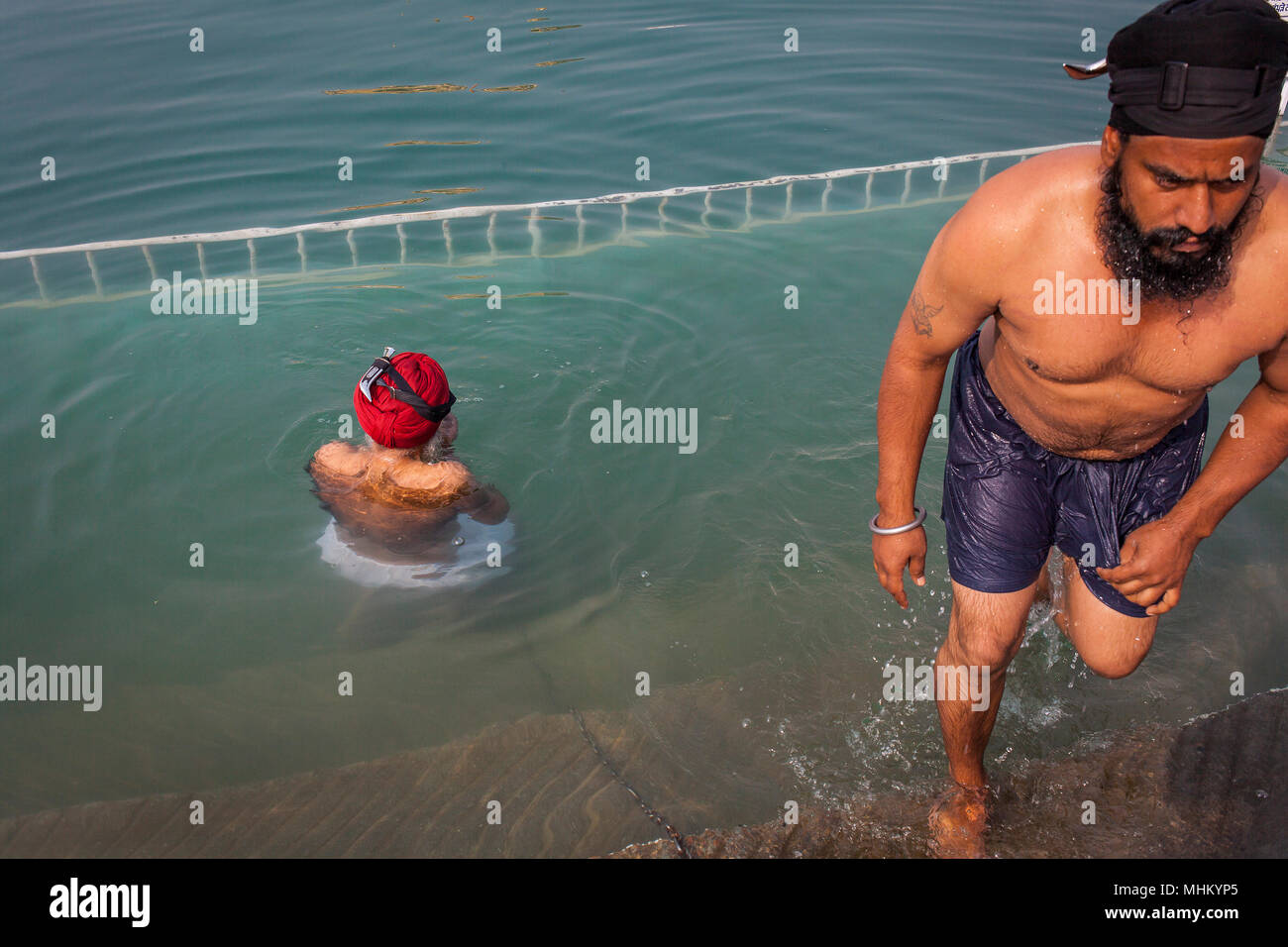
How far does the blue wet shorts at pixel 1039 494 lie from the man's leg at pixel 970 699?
0.19ft

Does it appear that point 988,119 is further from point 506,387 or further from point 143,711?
point 143,711

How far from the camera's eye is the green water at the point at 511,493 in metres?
3.71

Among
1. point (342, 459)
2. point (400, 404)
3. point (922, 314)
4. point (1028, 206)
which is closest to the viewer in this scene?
point (1028, 206)

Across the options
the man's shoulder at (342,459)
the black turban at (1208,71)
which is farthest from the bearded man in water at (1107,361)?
the man's shoulder at (342,459)

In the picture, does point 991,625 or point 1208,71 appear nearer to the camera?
point 1208,71

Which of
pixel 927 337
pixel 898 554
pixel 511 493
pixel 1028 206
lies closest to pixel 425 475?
pixel 511 493

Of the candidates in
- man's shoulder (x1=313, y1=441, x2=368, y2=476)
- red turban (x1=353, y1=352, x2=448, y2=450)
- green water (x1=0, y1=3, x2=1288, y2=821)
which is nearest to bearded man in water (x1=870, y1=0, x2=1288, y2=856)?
green water (x1=0, y1=3, x2=1288, y2=821)

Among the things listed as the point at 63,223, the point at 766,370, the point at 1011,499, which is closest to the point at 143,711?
the point at 1011,499

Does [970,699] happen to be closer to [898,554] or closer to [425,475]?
[898,554]

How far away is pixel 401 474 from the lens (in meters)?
3.80

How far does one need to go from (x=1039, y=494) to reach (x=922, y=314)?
27.0 inches

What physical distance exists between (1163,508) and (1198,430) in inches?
9.5

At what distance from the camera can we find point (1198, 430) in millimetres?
2852

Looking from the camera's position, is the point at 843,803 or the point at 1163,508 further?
the point at 843,803
